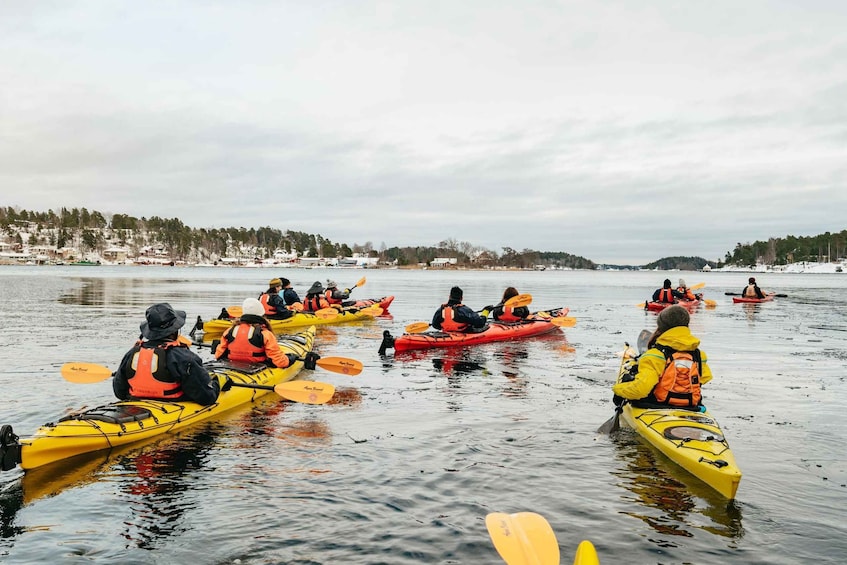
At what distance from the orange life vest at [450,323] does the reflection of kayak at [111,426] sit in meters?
7.53

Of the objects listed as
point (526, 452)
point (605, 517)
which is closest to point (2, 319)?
point (526, 452)

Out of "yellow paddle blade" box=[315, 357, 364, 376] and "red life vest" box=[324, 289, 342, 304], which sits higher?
"red life vest" box=[324, 289, 342, 304]

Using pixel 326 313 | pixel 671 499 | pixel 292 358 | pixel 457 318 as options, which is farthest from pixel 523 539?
pixel 326 313

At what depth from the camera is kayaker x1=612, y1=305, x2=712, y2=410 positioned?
6945 millimetres

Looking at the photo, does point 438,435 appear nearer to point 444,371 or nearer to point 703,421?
point 703,421

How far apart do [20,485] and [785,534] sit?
22.7 ft

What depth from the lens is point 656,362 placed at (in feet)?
23.2

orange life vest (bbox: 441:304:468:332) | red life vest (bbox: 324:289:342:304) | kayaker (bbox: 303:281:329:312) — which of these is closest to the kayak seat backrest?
orange life vest (bbox: 441:304:468:332)

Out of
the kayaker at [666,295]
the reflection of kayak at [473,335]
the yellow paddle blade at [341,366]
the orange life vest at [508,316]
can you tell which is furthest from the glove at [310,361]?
the kayaker at [666,295]

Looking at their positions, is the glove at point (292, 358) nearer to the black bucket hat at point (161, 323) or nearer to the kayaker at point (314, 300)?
the black bucket hat at point (161, 323)

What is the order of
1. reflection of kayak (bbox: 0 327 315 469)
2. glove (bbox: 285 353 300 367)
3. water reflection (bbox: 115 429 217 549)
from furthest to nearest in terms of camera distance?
glove (bbox: 285 353 300 367)
reflection of kayak (bbox: 0 327 315 469)
water reflection (bbox: 115 429 217 549)

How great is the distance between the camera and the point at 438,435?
784 cm

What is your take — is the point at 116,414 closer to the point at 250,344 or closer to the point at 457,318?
the point at 250,344

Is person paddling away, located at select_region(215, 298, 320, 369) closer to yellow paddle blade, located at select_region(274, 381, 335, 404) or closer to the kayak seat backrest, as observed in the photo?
yellow paddle blade, located at select_region(274, 381, 335, 404)
